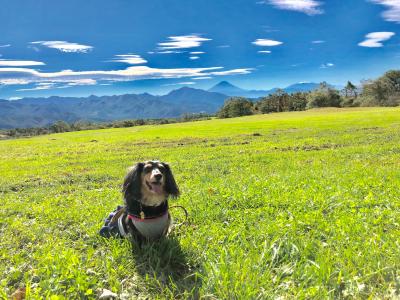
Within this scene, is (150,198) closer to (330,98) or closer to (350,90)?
(330,98)

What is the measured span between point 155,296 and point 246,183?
6295 millimetres

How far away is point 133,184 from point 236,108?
443 feet

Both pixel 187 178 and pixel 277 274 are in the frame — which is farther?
pixel 187 178

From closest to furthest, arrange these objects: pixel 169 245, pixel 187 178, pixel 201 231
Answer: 1. pixel 169 245
2. pixel 201 231
3. pixel 187 178

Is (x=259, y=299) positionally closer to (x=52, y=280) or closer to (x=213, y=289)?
(x=213, y=289)

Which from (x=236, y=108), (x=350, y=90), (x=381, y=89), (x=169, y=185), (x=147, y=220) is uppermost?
(x=350, y=90)

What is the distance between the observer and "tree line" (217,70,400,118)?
12156 cm

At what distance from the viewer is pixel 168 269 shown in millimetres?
5168

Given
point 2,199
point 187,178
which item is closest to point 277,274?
point 187,178

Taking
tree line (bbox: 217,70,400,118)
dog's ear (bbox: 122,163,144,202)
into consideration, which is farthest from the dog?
tree line (bbox: 217,70,400,118)

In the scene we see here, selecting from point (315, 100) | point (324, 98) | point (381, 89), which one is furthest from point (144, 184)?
point (381, 89)

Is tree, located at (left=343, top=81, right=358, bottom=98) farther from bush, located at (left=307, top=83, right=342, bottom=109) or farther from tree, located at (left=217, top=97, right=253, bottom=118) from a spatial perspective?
tree, located at (left=217, top=97, right=253, bottom=118)

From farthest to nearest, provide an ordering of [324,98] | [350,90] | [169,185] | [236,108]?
[350,90]
[236,108]
[324,98]
[169,185]

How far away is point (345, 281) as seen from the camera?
4.20 meters
